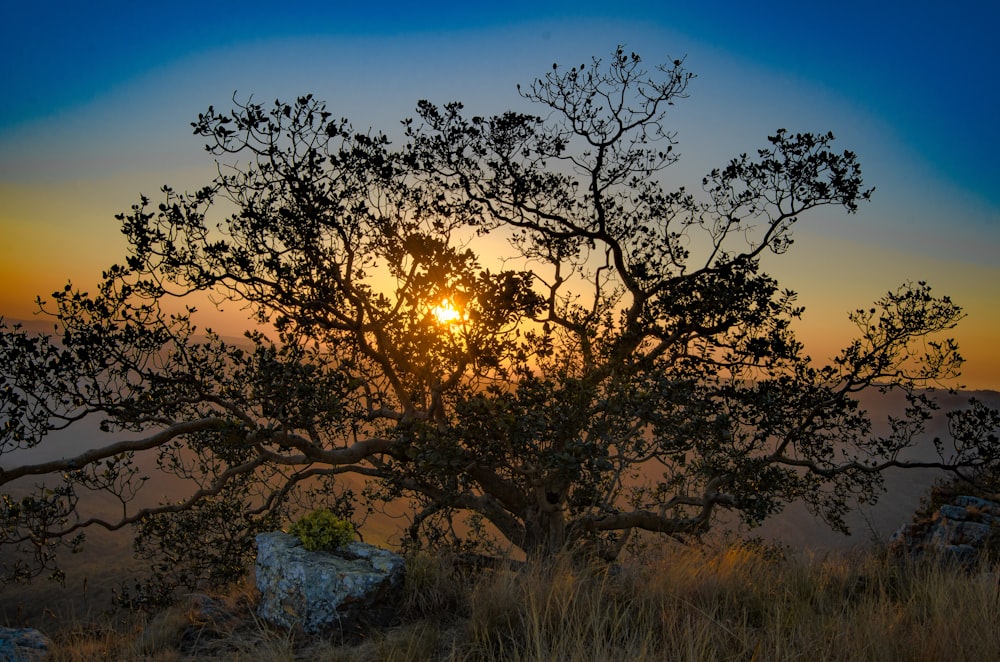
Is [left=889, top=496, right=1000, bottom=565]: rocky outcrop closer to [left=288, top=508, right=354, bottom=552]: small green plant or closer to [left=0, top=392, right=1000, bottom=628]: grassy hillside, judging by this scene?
[left=288, top=508, right=354, bottom=552]: small green plant

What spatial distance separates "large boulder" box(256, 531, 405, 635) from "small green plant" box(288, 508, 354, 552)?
0.58 feet

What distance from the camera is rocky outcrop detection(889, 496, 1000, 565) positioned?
9.95 meters

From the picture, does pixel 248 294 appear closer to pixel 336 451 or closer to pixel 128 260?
pixel 128 260

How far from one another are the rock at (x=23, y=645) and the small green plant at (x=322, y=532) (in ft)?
8.86

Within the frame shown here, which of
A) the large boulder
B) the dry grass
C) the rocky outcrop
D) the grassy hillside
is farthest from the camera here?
the grassy hillside

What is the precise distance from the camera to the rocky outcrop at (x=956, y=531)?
392 inches

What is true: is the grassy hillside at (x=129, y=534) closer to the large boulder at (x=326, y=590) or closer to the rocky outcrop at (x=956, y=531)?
the rocky outcrop at (x=956, y=531)

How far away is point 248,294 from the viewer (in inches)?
391

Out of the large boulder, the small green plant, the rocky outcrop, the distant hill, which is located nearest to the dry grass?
the large boulder

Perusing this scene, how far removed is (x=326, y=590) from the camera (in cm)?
669

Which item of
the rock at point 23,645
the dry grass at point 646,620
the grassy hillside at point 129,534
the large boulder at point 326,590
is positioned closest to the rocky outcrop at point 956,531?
the dry grass at point 646,620

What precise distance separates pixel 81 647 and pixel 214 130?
265 inches

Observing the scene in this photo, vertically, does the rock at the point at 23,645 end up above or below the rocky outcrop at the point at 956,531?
below

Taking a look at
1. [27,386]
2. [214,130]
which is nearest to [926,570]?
[214,130]
